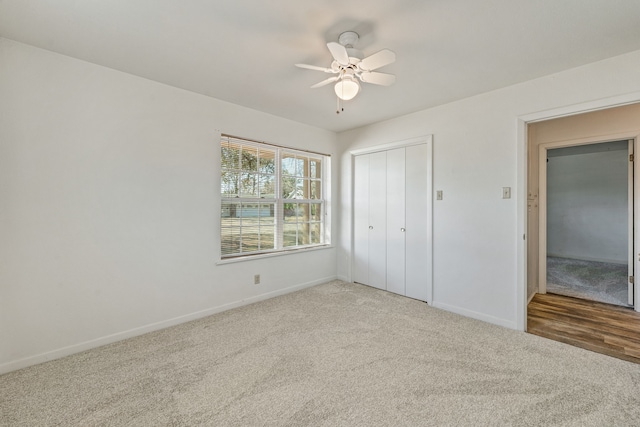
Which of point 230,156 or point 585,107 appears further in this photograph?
point 230,156

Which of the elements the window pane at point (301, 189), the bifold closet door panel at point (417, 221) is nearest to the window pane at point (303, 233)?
the window pane at point (301, 189)

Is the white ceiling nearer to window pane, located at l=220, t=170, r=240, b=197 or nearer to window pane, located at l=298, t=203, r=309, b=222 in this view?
window pane, located at l=220, t=170, r=240, b=197

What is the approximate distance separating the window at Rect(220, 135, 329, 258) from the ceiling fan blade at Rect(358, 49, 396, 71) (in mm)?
1923

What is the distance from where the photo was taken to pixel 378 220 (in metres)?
4.00

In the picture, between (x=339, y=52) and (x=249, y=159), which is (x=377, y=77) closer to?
(x=339, y=52)

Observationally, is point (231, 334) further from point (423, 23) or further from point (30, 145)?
point (423, 23)

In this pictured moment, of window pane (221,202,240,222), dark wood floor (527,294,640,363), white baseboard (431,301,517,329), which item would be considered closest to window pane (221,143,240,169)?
window pane (221,202,240,222)

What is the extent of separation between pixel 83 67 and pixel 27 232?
1.40 meters

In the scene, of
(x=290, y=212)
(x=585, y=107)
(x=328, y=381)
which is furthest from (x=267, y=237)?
(x=585, y=107)

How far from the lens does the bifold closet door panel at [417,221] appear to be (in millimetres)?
3480

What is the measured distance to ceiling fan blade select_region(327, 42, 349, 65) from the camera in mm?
1654

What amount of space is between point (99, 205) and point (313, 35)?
224 centimetres

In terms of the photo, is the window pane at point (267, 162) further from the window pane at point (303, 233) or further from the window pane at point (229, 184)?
the window pane at point (303, 233)

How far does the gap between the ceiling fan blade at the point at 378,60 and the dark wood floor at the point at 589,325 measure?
2.80 metres
